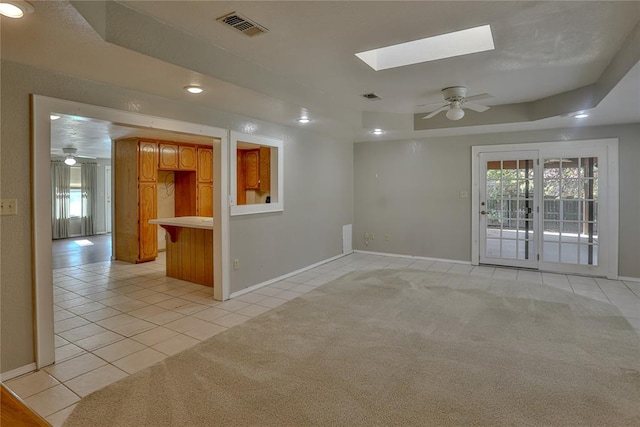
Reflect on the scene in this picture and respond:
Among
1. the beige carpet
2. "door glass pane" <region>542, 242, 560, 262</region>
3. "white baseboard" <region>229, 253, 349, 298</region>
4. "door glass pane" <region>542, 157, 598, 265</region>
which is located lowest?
the beige carpet

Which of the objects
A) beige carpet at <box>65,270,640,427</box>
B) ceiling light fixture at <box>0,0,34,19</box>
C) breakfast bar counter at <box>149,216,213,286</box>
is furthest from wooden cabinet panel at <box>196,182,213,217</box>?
ceiling light fixture at <box>0,0,34,19</box>

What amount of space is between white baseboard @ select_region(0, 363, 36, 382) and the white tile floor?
0.06 m

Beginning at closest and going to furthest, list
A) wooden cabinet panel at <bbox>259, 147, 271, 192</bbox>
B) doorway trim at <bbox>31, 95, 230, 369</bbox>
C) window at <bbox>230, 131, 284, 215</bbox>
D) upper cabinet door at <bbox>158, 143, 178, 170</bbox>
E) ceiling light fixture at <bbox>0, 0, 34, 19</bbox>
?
ceiling light fixture at <bbox>0, 0, 34, 19</bbox> → doorway trim at <bbox>31, 95, 230, 369</bbox> → window at <bbox>230, 131, 284, 215</bbox> → wooden cabinet panel at <bbox>259, 147, 271, 192</bbox> → upper cabinet door at <bbox>158, 143, 178, 170</bbox>

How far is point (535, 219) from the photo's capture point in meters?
5.60

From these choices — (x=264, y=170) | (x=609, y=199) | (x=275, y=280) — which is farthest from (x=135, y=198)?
(x=609, y=199)

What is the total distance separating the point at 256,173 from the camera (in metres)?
7.11

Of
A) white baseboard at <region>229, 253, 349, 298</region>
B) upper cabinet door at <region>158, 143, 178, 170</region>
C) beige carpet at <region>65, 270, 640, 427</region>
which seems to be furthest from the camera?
upper cabinet door at <region>158, 143, 178, 170</region>

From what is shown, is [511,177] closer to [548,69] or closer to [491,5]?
[548,69]

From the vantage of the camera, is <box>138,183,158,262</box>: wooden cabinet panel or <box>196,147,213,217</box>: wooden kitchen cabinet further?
<box>196,147,213,217</box>: wooden kitchen cabinet

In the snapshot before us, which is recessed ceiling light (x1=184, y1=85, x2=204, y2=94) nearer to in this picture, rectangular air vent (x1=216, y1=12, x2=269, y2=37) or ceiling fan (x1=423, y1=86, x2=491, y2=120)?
rectangular air vent (x1=216, y1=12, x2=269, y2=37)

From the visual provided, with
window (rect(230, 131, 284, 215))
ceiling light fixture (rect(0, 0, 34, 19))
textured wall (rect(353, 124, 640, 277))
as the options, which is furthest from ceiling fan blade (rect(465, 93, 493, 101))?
ceiling light fixture (rect(0, 0, 34, 19))

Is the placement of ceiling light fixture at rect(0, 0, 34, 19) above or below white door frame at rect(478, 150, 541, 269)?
above

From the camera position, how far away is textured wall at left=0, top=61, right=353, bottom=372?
2471 mm

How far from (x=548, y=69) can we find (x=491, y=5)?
5.51 feet
